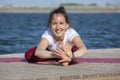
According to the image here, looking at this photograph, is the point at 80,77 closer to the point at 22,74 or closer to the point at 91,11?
the point at 22,74

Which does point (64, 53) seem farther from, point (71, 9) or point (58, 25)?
point (71, 9)

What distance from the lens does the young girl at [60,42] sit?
830 cm

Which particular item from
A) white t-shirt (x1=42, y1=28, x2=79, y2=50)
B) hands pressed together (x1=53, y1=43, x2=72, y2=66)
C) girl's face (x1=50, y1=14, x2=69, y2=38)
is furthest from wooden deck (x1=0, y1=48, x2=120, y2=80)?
girl's face (x1=50, y1=14, x2=69, y2=38)

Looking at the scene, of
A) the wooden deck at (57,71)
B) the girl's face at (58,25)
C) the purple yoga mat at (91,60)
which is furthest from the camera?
the purple yoga mat at (91,60)

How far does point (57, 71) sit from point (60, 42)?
861 mm

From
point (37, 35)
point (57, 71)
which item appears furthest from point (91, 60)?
point (37, 35)

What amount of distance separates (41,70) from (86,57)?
2.24m

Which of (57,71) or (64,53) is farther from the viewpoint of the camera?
(64,53)

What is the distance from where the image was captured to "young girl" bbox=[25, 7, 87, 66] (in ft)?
27.2

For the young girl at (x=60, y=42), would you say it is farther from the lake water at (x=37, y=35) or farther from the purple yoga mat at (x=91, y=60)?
the lake water at (x=37, y=35)

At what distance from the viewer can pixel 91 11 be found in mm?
126688

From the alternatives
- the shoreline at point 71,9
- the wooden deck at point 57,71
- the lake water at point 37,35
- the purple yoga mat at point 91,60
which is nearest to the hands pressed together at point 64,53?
the wooden deck at point 57,71

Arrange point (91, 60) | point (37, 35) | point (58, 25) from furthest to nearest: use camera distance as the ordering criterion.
Answer: point (37, 35) < point (91, 60) < point (58, 25)

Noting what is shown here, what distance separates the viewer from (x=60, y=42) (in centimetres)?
856
